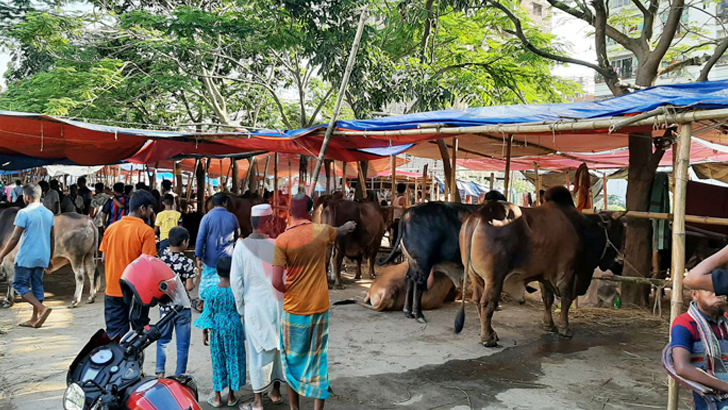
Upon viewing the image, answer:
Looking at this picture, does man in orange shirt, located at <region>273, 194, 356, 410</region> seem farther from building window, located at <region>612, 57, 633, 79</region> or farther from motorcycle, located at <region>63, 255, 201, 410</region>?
building window, located at <region>612, 57, 633, 79</region>

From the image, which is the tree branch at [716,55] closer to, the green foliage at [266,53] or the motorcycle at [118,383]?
the green foliage at [266,53]

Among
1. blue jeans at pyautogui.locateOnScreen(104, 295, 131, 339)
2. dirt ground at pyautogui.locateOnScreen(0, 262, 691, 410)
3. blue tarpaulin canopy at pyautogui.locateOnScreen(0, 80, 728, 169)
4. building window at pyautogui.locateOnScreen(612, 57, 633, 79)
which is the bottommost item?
dirt ground at pyautogui.locateOnScreen(0, 262, 691, 410)

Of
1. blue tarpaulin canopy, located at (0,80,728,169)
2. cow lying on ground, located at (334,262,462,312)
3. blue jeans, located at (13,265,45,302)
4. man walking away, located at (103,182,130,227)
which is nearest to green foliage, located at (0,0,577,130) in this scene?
blue tarpaulin canopy, located at (0,80,728,169)

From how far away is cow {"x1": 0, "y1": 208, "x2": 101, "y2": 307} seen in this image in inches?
314

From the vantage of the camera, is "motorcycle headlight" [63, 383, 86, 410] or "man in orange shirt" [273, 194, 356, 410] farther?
"man in orange shirt" [273, 194, 356, 410]

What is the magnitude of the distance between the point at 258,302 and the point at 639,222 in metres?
6.68

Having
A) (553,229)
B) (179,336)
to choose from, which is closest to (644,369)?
(553,229)

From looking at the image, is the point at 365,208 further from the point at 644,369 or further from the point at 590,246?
the point at 644,369

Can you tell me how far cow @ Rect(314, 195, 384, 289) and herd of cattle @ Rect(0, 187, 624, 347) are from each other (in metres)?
0.23

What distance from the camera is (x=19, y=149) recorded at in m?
9.34

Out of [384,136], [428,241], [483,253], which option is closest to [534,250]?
[483,253]

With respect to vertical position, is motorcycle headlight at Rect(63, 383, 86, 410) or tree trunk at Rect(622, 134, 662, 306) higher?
tree trunk at Rect(622, 134, 662, 306)

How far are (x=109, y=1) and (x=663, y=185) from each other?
557 inches

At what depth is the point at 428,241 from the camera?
773 cm
